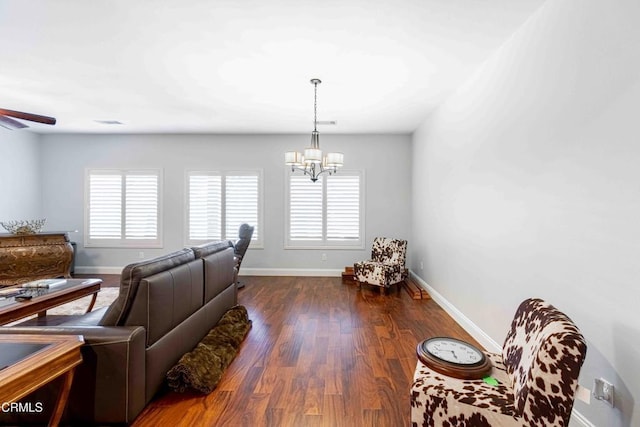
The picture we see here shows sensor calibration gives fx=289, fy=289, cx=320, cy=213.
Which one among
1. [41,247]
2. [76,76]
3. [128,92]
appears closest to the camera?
[76,76]

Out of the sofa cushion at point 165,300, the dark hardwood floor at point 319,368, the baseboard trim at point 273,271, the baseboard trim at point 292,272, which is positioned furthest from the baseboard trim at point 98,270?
the sofa cushion at point 165,300

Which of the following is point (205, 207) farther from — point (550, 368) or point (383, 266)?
point (550, 368)

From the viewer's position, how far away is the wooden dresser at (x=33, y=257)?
14.3ft

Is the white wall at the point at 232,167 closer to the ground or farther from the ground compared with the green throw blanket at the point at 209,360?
farther from the ground

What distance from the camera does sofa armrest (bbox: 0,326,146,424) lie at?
5.47 feet

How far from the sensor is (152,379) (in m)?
1.93

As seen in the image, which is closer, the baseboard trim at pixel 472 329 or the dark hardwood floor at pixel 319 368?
the baseboard trim at pixel 472 329

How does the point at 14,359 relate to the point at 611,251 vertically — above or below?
below

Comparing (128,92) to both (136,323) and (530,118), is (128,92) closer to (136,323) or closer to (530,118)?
(136,323)

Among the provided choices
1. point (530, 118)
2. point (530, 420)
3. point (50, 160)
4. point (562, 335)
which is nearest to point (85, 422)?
point (530, 420)

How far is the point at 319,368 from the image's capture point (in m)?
2.44

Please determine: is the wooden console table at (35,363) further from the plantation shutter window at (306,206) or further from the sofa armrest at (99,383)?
the plantation shutter window at (306,206)

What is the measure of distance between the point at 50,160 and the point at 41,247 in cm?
232

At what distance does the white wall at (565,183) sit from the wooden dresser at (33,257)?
6078 mm
